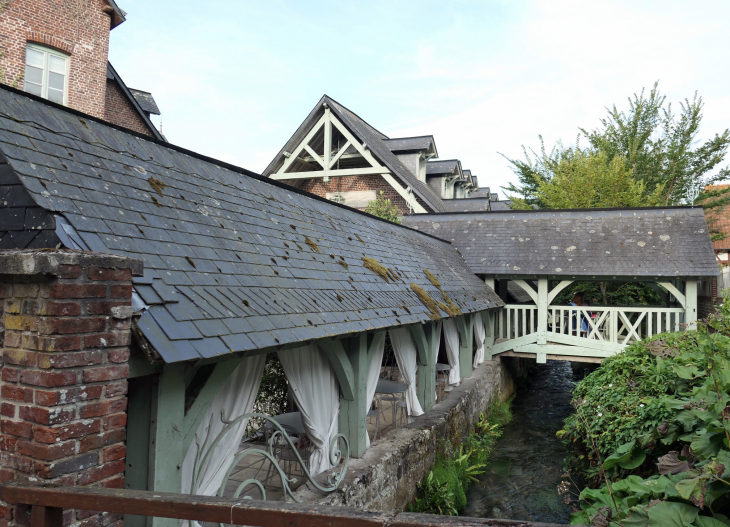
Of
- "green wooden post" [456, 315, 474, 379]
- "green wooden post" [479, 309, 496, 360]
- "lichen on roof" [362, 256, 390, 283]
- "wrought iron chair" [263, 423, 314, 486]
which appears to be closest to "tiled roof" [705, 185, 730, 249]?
"green wooden post" [479, 309, 496, 360]

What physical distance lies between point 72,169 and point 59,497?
2.37m

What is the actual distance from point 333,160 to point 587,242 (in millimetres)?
10105

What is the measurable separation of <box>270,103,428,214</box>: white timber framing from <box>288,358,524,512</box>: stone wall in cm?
984

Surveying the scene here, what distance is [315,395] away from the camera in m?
5.23

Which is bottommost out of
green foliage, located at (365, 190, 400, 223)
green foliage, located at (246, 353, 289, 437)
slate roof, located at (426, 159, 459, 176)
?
green foliage, located at (246, 353, 289, 437)

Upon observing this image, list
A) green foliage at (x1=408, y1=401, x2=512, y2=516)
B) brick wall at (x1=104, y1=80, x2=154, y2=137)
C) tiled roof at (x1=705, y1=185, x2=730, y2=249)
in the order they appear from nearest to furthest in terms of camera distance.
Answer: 1. green foliage at (x1=408, y1=401, x2=512, y2=516)
2. brick wall at (x1=104, y1=80, x2=154, y2=137)
3. tiled roof at (x1=705, y1=185, x2=730, y2=249)

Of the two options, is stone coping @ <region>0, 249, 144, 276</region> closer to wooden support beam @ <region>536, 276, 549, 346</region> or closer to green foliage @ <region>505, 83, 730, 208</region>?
wooden support beam @ <region>536, 276, 549, 346</region>

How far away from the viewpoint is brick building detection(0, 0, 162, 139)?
11906 mm

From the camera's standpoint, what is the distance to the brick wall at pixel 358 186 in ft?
64.6

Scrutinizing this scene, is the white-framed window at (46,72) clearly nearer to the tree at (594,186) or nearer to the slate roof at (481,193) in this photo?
the tree at (594,186)

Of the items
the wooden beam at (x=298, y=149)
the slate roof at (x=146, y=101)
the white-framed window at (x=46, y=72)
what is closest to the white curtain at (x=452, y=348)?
the white-framed window at (x=46, y=72)

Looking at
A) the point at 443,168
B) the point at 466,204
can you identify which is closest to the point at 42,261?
the point at 466,204

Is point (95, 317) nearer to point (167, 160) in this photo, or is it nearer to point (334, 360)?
point (167, 160)

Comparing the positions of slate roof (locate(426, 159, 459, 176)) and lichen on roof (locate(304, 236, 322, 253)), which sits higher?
slate roof (locate(426, 159, 459, 176))
